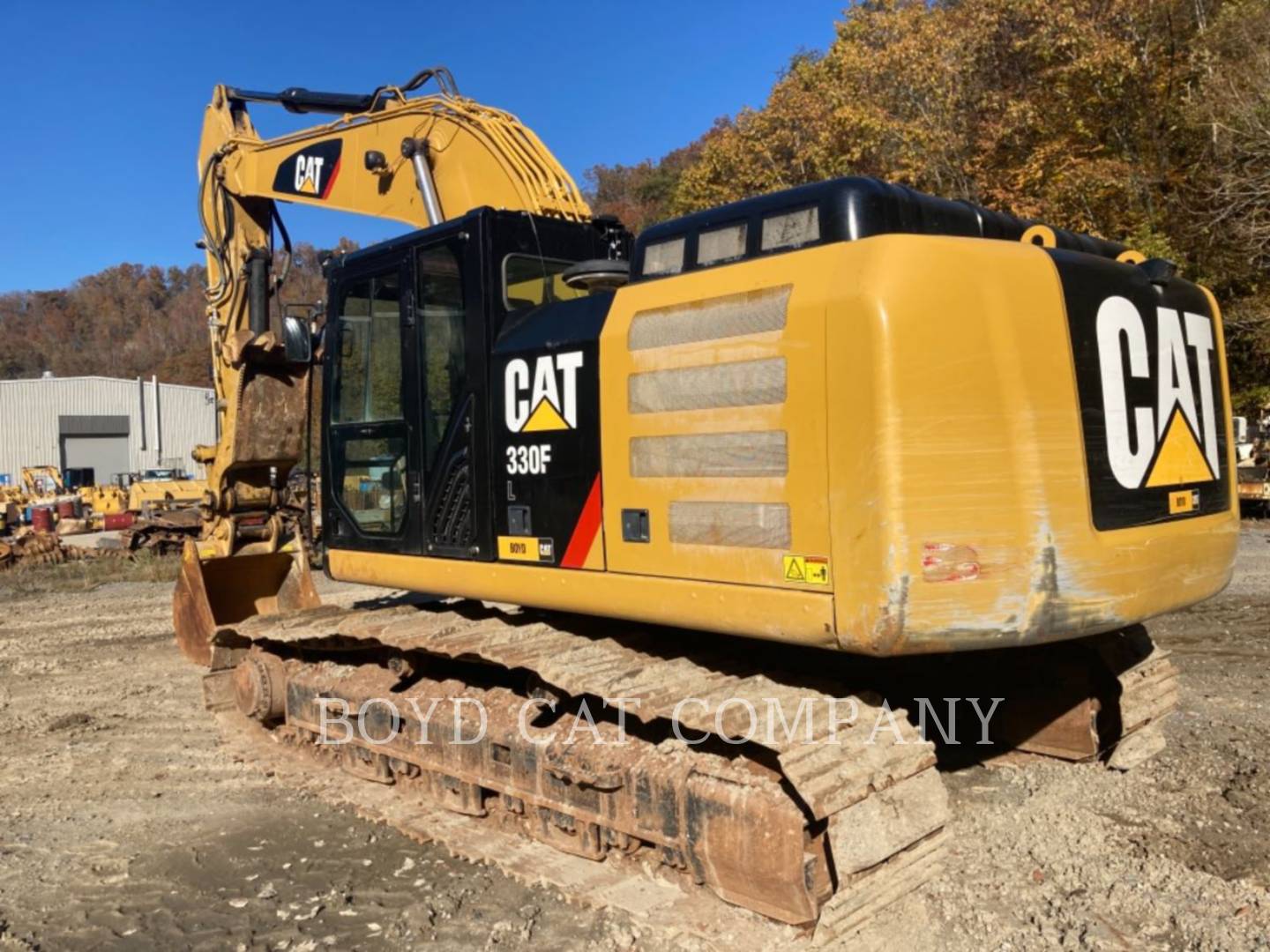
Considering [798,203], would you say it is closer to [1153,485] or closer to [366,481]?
[1153,485]

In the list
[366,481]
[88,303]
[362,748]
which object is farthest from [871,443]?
[88,303]

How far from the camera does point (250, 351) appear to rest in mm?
6738

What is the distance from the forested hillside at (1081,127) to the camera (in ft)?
56.1

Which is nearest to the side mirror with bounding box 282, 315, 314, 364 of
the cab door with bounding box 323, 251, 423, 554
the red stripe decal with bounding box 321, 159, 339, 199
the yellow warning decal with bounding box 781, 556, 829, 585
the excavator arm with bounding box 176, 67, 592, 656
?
the cab door with bounding box 323, 251, 423, 554

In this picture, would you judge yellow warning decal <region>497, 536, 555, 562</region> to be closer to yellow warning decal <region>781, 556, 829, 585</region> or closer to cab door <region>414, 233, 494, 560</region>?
cab door <region>414, 233, 494, 560</region>

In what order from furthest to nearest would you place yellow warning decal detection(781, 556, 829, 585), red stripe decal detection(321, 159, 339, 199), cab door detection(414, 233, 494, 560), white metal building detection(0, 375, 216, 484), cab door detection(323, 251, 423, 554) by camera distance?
white metal building detection(0, 375, 216, 484) < red stripe decal detection(321, 159, 339, 199) < cab door detection(323, 251, 423, 554) < cab door detection(414, 233, 494, 560) < yellow warning decal detection(781, 556, 829, 585)

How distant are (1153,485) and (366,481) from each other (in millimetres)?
3743

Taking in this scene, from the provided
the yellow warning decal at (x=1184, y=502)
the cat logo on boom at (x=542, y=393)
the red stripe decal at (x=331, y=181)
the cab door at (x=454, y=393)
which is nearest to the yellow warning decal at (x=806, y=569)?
the cat logo on boom at (x=542, y=393)

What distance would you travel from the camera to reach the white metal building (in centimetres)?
5391

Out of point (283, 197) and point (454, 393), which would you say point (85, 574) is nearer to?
point (283, 197)

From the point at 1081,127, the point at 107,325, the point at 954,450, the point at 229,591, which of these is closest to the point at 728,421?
the point at 954,450

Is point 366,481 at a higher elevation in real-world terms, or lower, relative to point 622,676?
higher

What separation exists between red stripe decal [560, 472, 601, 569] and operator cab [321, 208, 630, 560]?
0.08 m

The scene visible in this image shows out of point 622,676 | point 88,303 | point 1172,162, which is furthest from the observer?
point 88,303
